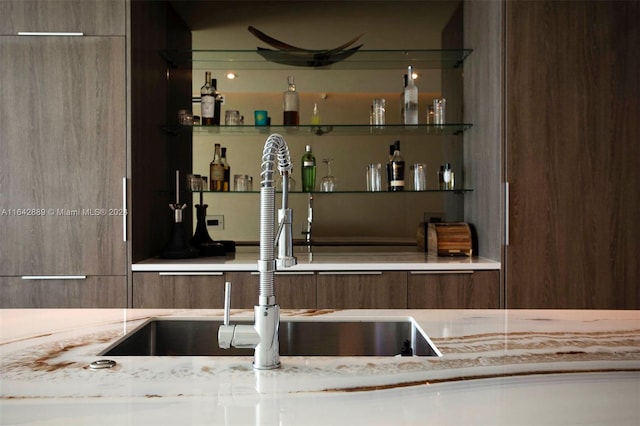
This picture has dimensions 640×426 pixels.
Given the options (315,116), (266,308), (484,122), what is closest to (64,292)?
(315,116)

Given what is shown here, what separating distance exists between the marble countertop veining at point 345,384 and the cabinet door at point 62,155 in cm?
147

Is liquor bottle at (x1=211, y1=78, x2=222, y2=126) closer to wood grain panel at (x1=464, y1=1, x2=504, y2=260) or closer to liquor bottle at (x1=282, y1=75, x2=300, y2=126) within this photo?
liquor bottle at (x1=282, y1=75, x2=300, y2=126)

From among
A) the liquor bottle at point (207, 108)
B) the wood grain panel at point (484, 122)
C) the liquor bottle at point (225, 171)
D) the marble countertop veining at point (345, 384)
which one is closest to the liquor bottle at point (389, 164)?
the wood grain panel at point (484, 122)

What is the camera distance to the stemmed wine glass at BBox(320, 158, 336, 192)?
3451mm

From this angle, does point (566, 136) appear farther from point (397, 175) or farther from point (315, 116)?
point (315, 116)

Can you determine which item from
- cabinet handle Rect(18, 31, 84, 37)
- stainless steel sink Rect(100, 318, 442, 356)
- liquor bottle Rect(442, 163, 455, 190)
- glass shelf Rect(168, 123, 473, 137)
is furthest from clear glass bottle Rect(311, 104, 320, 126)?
stainless steel sink Rect(100, 318, 442, 356)

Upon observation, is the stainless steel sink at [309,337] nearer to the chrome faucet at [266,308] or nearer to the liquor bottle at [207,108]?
the chrome faucet at [266,308]

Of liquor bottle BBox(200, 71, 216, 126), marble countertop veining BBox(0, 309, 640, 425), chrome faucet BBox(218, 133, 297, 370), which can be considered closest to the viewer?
marble countertop veining BBox(0, 309, 640, 425)

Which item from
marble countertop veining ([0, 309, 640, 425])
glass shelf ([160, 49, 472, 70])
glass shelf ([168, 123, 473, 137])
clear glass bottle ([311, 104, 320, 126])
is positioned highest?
glass shelf ([160, 49, 472, 70])

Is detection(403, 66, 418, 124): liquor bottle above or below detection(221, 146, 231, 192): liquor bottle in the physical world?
above

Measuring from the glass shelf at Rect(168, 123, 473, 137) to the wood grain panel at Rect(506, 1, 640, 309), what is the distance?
0.55 m

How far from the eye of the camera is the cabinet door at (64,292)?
2.82 m

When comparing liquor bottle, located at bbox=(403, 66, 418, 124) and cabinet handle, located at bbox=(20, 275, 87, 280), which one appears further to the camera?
liquor bottle, located at bbox=(403, 66, 418, 124)

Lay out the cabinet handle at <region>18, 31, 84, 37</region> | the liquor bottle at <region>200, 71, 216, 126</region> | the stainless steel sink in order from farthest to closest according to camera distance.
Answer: the liquor bottle at <region>200, 71, 216, 126</region>
the cabinet handle at <region>18, 31, 84, 37</region>
the stainless steel sink
